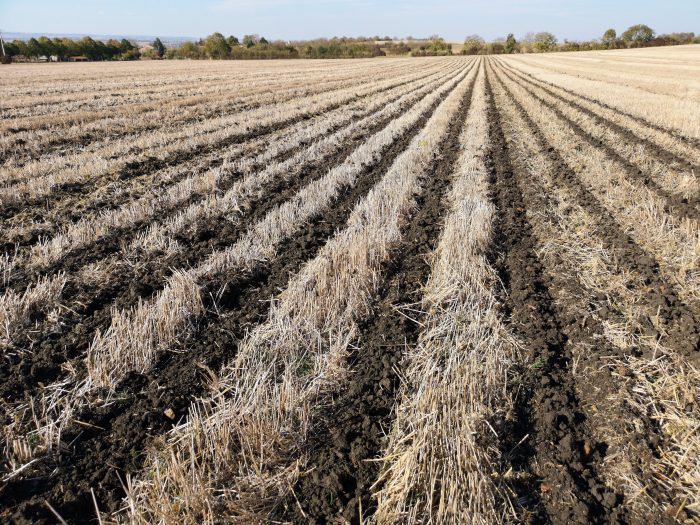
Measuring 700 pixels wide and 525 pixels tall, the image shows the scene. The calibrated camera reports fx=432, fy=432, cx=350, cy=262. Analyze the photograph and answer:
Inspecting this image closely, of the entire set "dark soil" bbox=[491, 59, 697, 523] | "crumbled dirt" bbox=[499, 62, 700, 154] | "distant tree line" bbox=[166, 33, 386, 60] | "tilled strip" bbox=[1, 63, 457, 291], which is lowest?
"dark soil" bbox=[491, 59, 697, 523]

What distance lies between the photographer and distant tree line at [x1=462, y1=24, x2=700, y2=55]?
9388 cm

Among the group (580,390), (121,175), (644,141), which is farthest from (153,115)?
(580,390)

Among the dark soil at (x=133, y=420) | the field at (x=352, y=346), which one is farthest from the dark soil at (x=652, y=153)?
the dark soil at (x=133, y=420)

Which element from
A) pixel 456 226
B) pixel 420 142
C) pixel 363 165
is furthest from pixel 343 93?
pixel 456 226

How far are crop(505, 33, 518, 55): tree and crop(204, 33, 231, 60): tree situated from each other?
70831 mm

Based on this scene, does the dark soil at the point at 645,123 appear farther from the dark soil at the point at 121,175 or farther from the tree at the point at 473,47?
the tree at the point at 473,47

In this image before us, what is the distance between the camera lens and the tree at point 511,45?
Answer: 364 ft

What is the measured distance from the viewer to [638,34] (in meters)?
97.7

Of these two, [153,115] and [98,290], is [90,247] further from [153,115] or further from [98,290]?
[153,115]

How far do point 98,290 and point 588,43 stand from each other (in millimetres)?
126344

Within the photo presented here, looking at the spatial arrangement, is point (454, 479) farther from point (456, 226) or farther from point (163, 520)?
point (456, 226)

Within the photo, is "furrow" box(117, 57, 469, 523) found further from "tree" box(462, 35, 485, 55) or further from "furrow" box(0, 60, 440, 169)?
"tree" box(462, 35, 485, 55)

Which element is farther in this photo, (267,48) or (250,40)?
(250,40)

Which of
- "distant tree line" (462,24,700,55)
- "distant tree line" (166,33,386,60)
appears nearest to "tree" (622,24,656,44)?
"distant tree line" (462,24,700,55)
